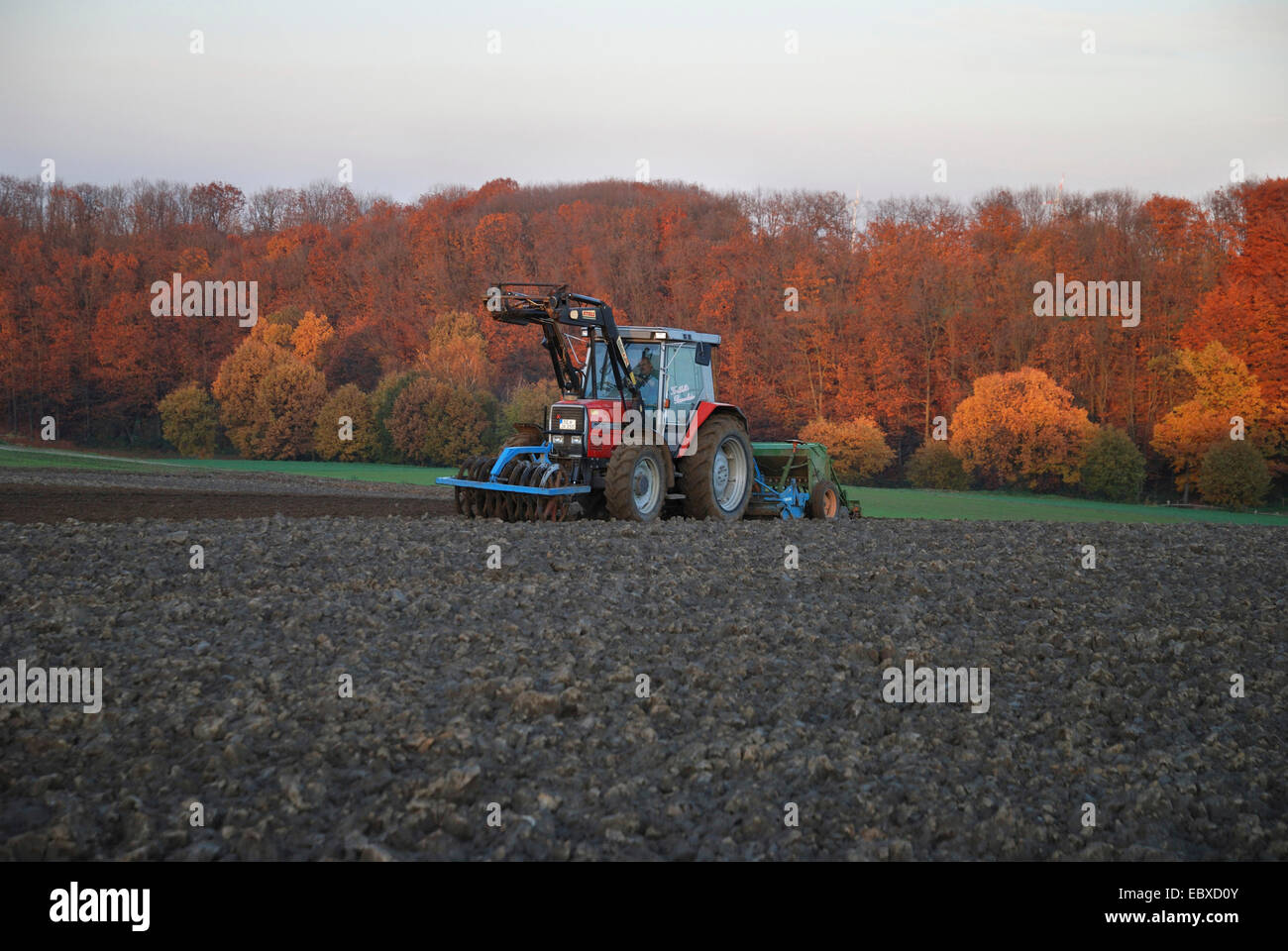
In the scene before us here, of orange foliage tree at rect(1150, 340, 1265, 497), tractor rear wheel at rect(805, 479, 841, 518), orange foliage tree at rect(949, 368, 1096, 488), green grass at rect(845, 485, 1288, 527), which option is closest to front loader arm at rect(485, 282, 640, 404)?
tractor rear wheel at rect(805, 479, 841, 518)

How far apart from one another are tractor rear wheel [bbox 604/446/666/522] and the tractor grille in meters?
0.52

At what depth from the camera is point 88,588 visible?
27.3ft

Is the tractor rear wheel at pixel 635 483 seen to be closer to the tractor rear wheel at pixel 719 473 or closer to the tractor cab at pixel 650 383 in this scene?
the tractor cab at pixel 650 383

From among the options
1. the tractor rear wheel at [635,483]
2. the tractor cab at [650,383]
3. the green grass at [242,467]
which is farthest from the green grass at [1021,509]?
the green grass at [242,467]

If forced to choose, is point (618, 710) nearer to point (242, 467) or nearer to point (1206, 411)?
point (1206, 411)

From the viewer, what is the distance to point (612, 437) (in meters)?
14.5

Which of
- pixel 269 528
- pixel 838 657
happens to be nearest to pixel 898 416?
pixel 269 528

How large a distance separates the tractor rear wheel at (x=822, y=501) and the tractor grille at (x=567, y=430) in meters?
4.50

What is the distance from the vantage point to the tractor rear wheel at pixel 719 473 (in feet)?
Answer: 50.0

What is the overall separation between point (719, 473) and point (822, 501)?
2089 millimetres

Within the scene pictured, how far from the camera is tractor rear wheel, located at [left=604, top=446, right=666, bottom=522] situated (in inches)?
544

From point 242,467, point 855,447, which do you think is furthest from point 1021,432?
point 242,467

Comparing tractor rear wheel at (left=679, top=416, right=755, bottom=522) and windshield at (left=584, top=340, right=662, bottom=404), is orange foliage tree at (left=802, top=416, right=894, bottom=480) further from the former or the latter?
windshield at (left=584, top=340, right=662, bottom=404)

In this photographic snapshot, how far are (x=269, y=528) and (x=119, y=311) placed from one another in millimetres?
58485
